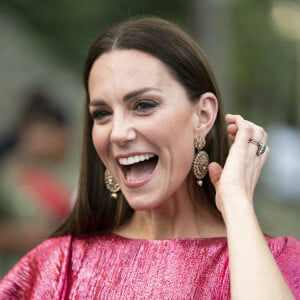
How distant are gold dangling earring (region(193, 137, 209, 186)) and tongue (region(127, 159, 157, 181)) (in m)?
0.18

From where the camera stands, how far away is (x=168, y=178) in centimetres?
320

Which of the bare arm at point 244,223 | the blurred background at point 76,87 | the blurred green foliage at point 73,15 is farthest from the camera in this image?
the blurred green foliage at point 73,15

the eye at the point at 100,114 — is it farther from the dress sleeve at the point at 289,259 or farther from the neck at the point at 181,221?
the dress sleeve at the point at 289,259

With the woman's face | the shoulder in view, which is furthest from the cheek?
the shoulder

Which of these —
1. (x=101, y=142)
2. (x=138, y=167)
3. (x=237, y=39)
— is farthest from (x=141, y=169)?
(x=237, y=39)

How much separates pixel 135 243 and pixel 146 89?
2.15ft

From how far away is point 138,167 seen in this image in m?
3.25

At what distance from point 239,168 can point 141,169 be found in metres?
0.41

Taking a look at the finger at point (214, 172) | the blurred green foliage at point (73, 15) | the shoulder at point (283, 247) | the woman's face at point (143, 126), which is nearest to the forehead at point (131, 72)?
the woman's face at point (143, 126)

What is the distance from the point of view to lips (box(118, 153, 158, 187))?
3184 mm

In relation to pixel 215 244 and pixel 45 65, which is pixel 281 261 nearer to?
pixel 215 244

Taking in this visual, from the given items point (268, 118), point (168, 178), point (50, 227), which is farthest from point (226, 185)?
point (268, 118)

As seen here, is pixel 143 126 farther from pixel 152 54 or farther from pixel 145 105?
pixel 152 54

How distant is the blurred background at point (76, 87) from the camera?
5242mm
